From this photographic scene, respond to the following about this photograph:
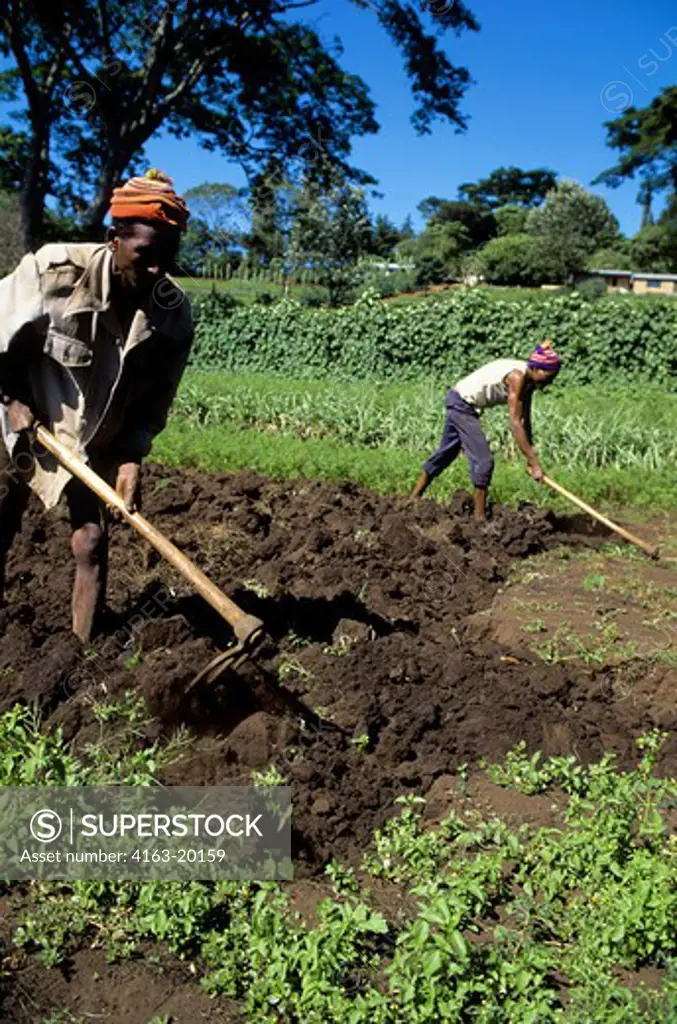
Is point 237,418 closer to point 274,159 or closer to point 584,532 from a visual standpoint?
point 584,532

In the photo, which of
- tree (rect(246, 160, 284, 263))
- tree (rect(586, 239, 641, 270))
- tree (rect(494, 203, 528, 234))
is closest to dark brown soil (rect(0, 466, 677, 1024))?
tree (rect(246, 160, 284, 263))

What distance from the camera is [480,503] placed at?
24.2ft

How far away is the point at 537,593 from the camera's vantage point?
19.5 ft

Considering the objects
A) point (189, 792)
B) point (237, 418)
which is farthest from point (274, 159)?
point (189, 792)

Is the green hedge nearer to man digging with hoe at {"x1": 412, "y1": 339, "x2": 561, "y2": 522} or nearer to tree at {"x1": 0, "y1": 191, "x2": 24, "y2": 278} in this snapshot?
tree at {"x1": 0, "y1": 191, "x2": 24, "y2": 278}

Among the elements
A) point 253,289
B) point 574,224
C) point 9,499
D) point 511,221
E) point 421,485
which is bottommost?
point 421,485

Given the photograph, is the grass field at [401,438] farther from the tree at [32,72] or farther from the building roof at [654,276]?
the building roof at [654,276]

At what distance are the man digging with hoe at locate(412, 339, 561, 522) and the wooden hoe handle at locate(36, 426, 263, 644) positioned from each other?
3.92m

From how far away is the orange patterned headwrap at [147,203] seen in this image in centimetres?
344

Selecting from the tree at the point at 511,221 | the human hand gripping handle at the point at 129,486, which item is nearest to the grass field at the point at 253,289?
the human hand gripping handle at the point at 129,486

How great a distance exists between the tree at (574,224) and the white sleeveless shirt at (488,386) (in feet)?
112

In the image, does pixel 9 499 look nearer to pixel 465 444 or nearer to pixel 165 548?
pixel 165 548

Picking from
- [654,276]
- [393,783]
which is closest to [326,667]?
[393,783]

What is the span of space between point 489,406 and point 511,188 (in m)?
68.5
